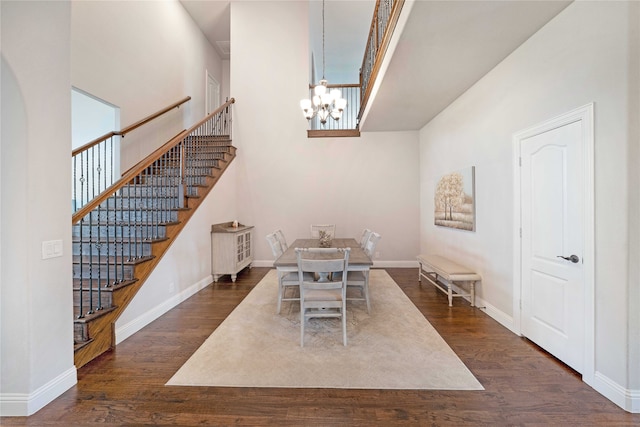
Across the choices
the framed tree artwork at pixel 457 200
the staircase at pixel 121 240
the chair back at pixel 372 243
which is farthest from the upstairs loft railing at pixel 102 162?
the framed tree artwork at pixel 457 200

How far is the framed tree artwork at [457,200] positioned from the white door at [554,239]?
1.03m

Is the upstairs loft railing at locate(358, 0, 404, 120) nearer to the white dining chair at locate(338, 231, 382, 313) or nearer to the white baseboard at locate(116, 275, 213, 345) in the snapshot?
the white dining chair at locate(338, 231, 382, 313)

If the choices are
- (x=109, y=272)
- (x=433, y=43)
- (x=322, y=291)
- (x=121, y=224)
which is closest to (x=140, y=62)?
(x=121, y=224)

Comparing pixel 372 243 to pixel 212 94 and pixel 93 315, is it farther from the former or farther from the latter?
pixel 212 94

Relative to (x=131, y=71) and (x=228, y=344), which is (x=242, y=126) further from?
(x=228, y=344)

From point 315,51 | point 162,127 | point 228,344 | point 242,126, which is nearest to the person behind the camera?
point 228,344

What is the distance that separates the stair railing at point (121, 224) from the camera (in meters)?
2.85

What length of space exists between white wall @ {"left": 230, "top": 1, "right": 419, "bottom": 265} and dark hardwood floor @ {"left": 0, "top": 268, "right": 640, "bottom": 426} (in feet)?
13.0

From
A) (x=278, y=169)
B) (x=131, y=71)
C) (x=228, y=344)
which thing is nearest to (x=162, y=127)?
(x=131, y=71)

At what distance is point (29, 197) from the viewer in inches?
76.3

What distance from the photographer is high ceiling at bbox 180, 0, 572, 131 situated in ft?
7.89

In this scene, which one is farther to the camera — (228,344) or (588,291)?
(228,344)

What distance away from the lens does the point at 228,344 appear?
2.90m

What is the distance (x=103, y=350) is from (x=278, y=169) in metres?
4.57
